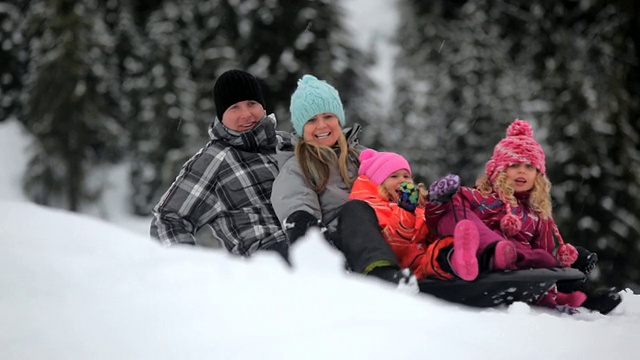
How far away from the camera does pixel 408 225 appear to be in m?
3.06

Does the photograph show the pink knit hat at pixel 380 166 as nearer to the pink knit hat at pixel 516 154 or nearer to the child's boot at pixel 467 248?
the pink knit hat at pixel 516 154

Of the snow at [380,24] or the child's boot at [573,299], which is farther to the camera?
the snow at [380,24]

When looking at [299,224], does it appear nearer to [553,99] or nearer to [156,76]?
[553,99]

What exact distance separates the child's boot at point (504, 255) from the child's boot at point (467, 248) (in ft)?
0.43

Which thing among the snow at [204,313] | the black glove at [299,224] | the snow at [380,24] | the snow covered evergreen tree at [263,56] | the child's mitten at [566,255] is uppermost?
the snow at [380,24]

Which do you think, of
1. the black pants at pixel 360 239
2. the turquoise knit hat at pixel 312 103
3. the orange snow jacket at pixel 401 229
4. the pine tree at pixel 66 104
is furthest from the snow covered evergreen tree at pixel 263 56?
the black pants at pixel 360 239

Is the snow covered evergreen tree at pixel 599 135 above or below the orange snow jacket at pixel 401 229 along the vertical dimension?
above

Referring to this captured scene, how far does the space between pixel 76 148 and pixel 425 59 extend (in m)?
6.91

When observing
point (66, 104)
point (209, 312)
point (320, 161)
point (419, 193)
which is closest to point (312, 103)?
point (320, 161)

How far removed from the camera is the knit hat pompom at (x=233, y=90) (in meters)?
3.78

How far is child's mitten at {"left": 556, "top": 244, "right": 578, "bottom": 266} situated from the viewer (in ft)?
10.4

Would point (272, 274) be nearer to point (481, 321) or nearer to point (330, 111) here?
point (481, 321)

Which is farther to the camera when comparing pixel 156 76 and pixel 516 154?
pixel 156 76

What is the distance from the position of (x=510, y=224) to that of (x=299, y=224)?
1002 millimetres
